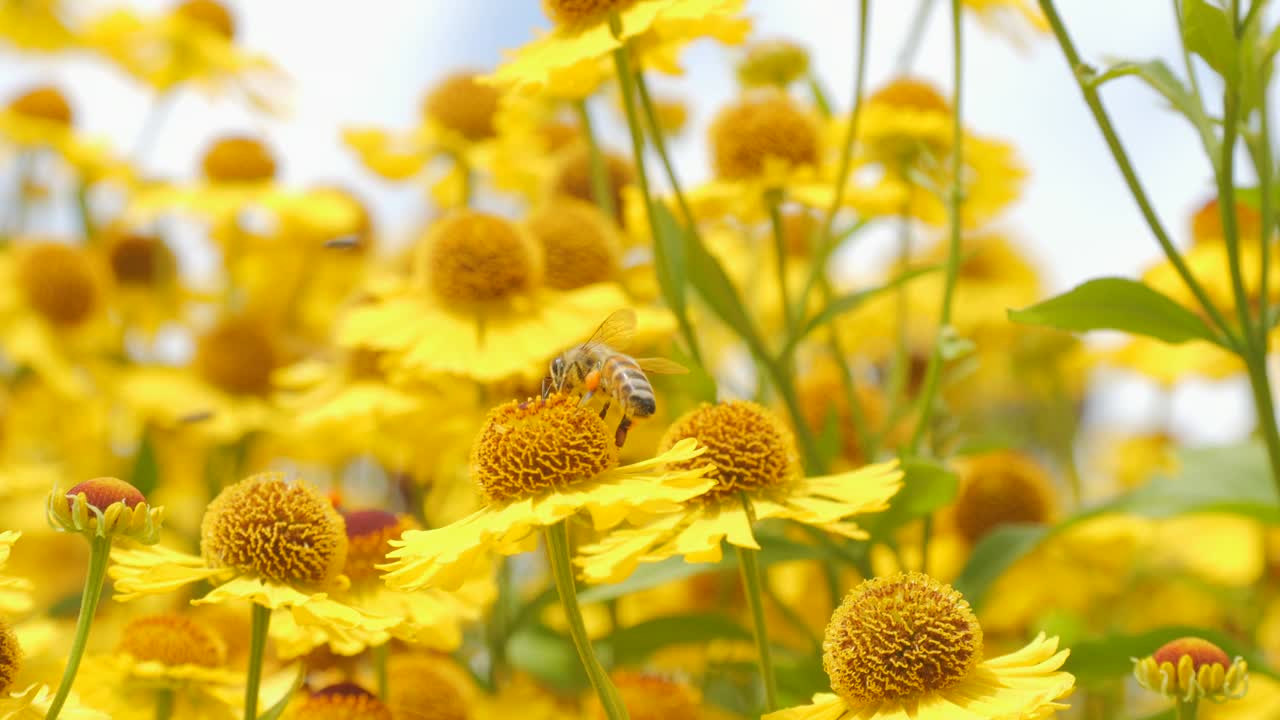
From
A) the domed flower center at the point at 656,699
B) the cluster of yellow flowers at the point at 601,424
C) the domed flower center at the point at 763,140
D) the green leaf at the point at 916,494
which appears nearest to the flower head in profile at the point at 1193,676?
the cluster of yellow flowers at the point at 601,424

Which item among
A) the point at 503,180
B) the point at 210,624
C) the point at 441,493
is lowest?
the point at 210,624

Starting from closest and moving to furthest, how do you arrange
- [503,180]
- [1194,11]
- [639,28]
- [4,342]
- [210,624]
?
[1194,11], [639,28], [210,624], [503,180], [4,342]

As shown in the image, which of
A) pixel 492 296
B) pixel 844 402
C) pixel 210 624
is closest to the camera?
pixel 210 624

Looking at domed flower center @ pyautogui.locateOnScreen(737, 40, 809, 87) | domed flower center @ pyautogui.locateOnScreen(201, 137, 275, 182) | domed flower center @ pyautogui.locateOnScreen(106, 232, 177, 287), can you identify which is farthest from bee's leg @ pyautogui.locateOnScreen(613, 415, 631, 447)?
domed flower center @ pyautogui.locateOnScreen(106, 232, 177, 287)

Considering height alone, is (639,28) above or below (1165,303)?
above

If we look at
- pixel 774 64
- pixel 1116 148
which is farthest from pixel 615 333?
pixel 774 64

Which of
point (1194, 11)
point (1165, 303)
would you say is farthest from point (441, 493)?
point (1194, 11)

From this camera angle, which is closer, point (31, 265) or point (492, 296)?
point (492, 296)

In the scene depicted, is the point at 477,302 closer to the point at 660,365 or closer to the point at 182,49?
the point at 660,365

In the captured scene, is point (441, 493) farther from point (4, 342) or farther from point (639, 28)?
point (4, 342)
